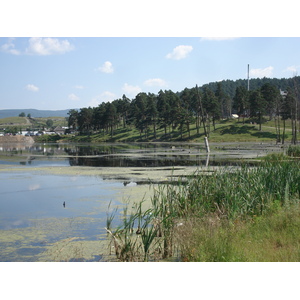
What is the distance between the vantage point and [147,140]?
127062 millimetres

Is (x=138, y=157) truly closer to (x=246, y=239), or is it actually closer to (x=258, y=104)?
(x=246, y=239)

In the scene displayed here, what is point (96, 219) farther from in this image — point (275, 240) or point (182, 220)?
point (275, 240)

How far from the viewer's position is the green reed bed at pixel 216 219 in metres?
10.7

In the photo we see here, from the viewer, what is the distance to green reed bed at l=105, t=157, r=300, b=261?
1072 cm

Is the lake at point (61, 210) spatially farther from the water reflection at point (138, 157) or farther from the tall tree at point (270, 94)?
the tall tree at point (270, 94)

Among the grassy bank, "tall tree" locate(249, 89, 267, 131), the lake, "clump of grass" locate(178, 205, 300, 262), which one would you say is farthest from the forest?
"clump of grass" locate(178, 205, 300, 262)

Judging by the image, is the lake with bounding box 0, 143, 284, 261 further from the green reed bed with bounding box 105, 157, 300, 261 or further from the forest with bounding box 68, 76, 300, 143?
the forest with bounding box 68, 76, 300, 143

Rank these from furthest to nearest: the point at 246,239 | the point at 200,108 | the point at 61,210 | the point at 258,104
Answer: the point at 200,108 → the point at 258,104 → the point at 61,210 → the point at 246,239

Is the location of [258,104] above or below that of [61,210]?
above

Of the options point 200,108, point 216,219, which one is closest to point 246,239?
point 216,219

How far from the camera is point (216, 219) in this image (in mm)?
13625

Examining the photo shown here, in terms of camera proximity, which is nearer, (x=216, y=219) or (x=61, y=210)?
(x=216, y=219)

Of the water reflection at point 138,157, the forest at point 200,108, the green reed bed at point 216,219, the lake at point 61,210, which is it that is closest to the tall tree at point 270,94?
the forest at point 200,108
